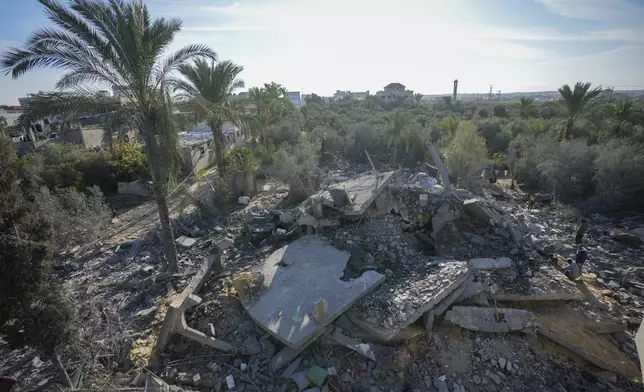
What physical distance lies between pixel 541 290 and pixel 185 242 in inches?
406

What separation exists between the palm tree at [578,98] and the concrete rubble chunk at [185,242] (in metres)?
21.2

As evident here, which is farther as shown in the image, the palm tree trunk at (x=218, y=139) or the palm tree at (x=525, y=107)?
the palm tree at (x=525, y=107)

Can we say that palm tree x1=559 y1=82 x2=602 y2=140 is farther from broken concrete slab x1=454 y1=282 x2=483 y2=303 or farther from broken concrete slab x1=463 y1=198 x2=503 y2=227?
broken concrete slab x1=454 y1=282 x2=483 y2=303

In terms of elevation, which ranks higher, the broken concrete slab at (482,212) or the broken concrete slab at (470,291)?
the broken concrete slab at (482,212)

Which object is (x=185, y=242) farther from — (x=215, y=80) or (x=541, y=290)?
(x=541, y=290)

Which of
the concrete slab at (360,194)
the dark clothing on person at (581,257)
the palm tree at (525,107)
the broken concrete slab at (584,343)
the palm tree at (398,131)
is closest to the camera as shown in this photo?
the broken concrete slab at (584,343)

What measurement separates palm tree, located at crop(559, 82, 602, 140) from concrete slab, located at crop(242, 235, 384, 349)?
18138 mm

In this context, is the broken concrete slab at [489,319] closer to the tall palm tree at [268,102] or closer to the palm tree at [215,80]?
the palm tree at [215,80]

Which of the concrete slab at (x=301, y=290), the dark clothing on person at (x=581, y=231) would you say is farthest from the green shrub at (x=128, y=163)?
the dark clothing on person at (x=581, y=231)

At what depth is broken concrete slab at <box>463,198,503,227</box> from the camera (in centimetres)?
953

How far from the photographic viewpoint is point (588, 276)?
8.85m

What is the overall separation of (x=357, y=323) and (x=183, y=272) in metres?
5.23

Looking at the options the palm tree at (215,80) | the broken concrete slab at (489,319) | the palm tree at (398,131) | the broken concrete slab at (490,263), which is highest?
the palm tree at (215,80)

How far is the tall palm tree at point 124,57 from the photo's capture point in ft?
21.1
